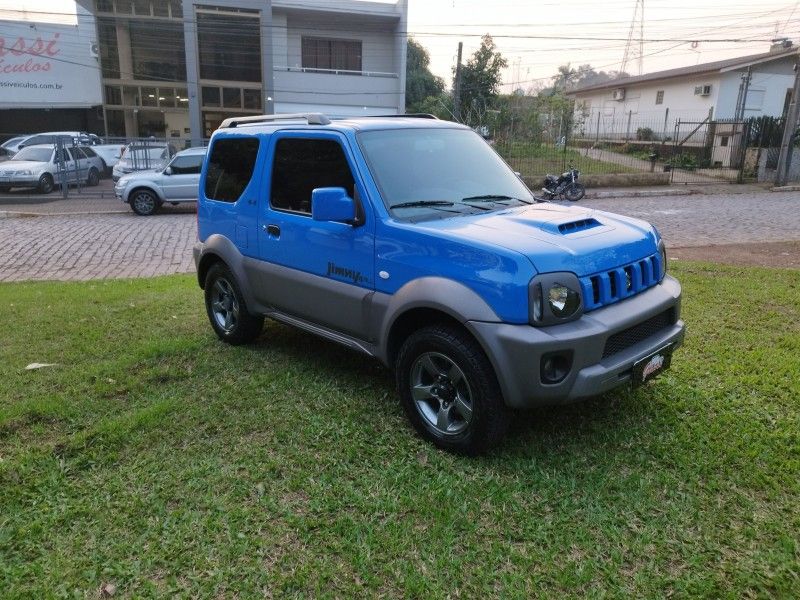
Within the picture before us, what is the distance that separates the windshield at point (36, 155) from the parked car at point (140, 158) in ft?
7.65

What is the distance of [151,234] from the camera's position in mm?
13352

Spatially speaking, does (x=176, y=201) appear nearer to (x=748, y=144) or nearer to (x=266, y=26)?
(x=266, y=26)

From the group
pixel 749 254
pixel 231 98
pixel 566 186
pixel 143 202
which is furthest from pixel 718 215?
pixel 231 98

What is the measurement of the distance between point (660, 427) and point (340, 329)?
2247 mm

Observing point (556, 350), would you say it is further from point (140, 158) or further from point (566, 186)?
point (140, 158)

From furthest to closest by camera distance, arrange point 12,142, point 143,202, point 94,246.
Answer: point 12,142
point 143,202
point 94,246

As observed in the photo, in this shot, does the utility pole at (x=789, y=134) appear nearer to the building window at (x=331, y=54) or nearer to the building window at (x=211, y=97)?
the building window at (x=331, y=54)

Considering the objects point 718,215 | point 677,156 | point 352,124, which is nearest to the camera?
point 352,124

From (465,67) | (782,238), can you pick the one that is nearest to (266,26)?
(465,67)

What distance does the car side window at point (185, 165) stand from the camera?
17.0m

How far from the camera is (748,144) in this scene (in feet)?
78.6

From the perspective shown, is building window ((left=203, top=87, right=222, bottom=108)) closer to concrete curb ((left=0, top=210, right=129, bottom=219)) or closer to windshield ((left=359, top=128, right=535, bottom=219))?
concrete curb ((left=0, top=210, right=129, bottom=219))

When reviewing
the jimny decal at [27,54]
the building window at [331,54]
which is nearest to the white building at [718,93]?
the building window at [331,54]

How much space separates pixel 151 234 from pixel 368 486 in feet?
37.4
